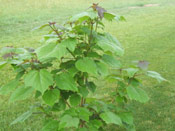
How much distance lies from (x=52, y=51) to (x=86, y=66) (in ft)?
0.82

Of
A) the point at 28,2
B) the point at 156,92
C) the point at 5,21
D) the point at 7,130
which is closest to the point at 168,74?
the point at 156,92

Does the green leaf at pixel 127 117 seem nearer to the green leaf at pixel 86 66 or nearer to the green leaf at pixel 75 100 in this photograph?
the green leaf at pixel 75 100

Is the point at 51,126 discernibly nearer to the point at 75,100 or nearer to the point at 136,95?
the point at 75,100

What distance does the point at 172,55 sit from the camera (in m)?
6.40

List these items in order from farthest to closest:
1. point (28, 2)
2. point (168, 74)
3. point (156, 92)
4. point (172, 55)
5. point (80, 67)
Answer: point (28, 2) → point (172, 55) → point (168, 74) → point (156, 92) → point (80, 67)

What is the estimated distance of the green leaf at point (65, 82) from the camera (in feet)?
5.06

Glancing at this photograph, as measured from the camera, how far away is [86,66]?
1.55 metres

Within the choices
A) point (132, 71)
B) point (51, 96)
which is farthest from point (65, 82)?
point (132, 71)

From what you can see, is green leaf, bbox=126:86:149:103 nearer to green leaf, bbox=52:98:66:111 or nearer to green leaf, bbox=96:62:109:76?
green leaf, bbox=96:62:109:76

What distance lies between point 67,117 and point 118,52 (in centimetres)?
55

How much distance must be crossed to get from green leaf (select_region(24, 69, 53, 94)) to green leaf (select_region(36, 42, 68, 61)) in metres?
0.10

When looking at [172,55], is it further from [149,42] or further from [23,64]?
[23,64]

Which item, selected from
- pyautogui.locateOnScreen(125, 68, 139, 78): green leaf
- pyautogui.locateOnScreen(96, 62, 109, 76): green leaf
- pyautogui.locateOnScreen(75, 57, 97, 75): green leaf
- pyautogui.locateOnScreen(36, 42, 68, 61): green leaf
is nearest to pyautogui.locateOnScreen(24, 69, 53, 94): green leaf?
pyautogui.locateOnScreen(36, 42, 68, 61): green leaf

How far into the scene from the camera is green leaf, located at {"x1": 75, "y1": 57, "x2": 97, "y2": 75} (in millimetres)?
1529
